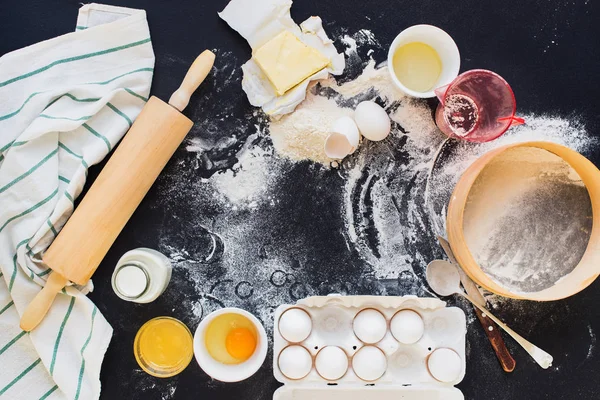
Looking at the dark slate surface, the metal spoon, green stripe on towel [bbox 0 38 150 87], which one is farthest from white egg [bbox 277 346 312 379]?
green stripe on towel [bbox 0 38 150 87]

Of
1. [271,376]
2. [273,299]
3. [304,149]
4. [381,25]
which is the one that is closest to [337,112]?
[304,149]

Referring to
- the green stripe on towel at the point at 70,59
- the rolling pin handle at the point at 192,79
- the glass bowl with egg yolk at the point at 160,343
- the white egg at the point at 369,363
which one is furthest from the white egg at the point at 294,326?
the green stripe on towel at the point at 70,59

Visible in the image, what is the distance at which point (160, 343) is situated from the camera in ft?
3.69

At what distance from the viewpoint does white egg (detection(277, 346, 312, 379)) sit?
1.01 metres

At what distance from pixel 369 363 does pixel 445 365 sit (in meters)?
0.14

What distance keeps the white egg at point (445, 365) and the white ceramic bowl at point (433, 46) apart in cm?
47

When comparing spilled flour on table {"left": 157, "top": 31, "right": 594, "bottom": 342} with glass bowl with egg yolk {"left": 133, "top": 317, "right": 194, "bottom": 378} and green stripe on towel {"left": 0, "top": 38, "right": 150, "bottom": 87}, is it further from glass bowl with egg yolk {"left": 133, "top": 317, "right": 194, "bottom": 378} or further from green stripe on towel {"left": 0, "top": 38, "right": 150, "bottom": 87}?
green stripe on towel {"left": 0, "top": 38, "right": 150, "bottom": 87}

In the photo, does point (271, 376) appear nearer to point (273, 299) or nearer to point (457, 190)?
point (273, 299)

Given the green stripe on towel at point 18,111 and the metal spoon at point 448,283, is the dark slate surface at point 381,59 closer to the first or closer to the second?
the metal spoon at point 448,283

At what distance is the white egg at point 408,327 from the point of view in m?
1.02

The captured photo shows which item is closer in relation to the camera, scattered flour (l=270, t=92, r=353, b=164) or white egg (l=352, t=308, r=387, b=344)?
white egg (l=352, t=308, r=387, b=344)

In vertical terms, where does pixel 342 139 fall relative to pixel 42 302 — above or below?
above

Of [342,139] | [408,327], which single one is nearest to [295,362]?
[408,327]

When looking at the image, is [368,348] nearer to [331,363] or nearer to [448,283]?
[331,363]
